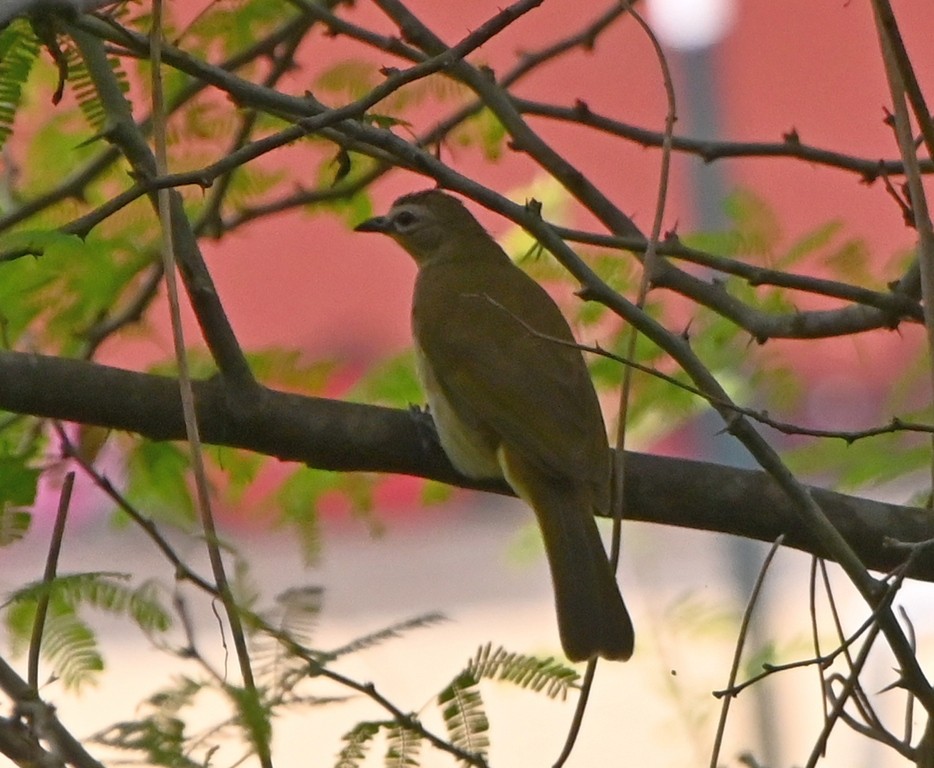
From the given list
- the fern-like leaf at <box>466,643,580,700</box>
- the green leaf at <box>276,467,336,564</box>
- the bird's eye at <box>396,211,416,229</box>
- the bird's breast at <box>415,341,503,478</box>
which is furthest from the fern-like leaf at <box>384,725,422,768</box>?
the bird's eye at <box>396,211,416,229</box>

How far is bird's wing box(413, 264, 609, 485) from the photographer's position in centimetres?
398

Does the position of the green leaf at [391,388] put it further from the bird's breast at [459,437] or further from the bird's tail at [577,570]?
the bird's tail at [577,570]

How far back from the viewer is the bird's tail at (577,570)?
3396mm

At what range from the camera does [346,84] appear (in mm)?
4141

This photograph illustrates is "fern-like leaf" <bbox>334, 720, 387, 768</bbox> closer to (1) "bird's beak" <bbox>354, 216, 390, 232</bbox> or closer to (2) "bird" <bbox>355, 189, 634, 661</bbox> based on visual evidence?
(2) "bird" <bbox>355, 189, 634, 661</bbox>

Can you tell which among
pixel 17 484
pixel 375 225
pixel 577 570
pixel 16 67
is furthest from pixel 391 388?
pixel 16 67

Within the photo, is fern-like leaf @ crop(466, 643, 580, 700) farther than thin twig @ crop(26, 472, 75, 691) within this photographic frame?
Yes

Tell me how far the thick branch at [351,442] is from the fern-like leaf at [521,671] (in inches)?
25.0

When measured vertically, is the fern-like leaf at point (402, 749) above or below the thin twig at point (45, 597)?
below

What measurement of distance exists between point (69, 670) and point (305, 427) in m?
0.70

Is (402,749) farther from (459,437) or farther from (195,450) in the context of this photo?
(459,437)

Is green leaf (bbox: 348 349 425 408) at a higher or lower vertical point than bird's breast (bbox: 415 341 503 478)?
higher

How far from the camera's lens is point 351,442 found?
2.95 metres

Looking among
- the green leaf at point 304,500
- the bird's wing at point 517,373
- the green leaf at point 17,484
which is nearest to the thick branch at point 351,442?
the green leaf at point 17,484
